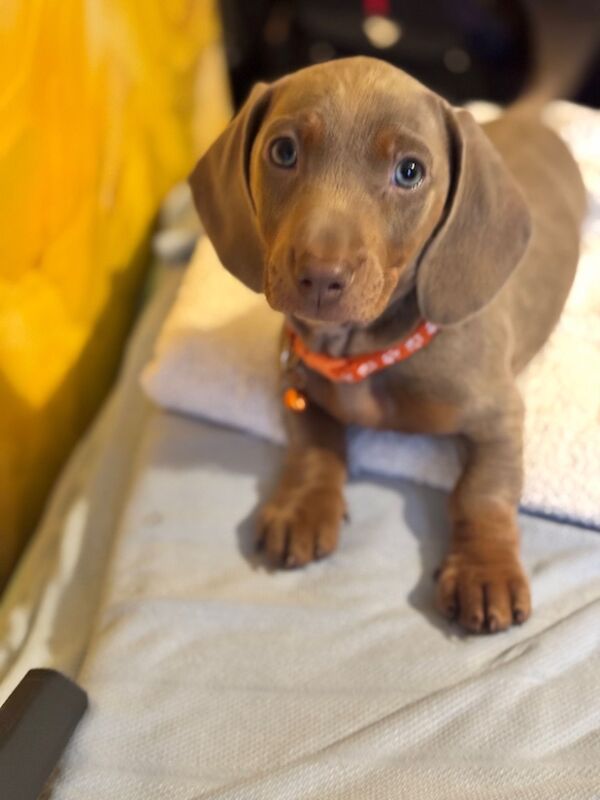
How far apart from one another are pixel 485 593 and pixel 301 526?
13.5 inches

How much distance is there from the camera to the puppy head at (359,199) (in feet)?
3.84

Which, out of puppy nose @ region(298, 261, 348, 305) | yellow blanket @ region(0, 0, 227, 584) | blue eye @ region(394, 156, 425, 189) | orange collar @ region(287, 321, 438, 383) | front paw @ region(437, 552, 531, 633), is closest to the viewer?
puppy nose @ region(298, 261, 348, 305)

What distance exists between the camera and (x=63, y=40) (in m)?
1.85

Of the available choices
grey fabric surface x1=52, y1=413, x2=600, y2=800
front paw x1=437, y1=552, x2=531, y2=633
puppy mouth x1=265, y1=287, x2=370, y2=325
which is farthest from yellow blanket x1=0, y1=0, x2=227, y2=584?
front paw x1=437, y1=552, x2=531, y2=633

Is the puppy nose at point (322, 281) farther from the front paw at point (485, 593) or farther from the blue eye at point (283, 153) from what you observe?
the front paw at point (485, 593)

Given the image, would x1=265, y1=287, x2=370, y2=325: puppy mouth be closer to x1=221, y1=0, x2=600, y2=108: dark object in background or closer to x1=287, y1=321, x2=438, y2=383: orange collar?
x1=287, y1=321, x2=438, y2=383: orange collar

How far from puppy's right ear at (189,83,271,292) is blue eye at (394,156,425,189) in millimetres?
260

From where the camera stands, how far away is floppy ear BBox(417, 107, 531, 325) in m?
1.35

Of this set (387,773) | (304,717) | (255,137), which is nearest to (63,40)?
(255,137)

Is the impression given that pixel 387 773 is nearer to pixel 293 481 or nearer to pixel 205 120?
pixel 293 481

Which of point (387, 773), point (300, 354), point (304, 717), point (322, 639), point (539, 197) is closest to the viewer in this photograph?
point (387, 773)

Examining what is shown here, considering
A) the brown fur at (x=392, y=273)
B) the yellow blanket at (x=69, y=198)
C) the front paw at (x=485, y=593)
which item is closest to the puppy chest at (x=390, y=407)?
the brown fur at (x=392, y=273)

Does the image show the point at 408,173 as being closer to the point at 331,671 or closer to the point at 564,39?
the point at 331,671

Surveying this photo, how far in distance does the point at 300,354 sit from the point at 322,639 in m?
0.52
